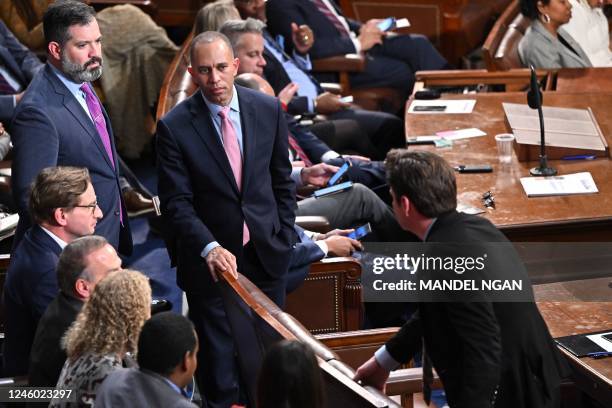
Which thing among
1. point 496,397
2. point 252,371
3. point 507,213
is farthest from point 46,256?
point 507,213

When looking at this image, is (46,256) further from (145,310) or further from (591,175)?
(591,175)

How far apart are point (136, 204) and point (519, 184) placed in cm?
206

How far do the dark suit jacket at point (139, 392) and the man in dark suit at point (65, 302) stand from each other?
1.50ft

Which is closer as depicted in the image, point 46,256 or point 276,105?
point 46,256

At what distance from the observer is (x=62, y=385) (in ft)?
8.45

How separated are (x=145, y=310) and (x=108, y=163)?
1121mm

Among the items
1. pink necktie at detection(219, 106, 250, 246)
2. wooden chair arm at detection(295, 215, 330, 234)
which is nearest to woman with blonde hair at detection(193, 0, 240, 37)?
wooden chair arm at detection(295, 215, 330, 234)

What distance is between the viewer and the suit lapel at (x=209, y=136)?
3430 millimetres

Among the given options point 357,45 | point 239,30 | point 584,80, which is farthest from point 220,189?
point 357,45

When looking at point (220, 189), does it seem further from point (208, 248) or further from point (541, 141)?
point (541, 141)

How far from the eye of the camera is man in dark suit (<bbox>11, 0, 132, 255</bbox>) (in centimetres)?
341

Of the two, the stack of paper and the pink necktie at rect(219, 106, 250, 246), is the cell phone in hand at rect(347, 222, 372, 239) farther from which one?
the pink necktie at rect(219, 106, 250, 246)

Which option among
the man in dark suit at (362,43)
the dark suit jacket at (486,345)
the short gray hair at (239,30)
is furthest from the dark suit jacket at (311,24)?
the dark suit jacket at (486,345)

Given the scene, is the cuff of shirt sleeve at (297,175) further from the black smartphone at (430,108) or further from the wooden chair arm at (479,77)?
Result: the wooden chair arm at (479,77)
